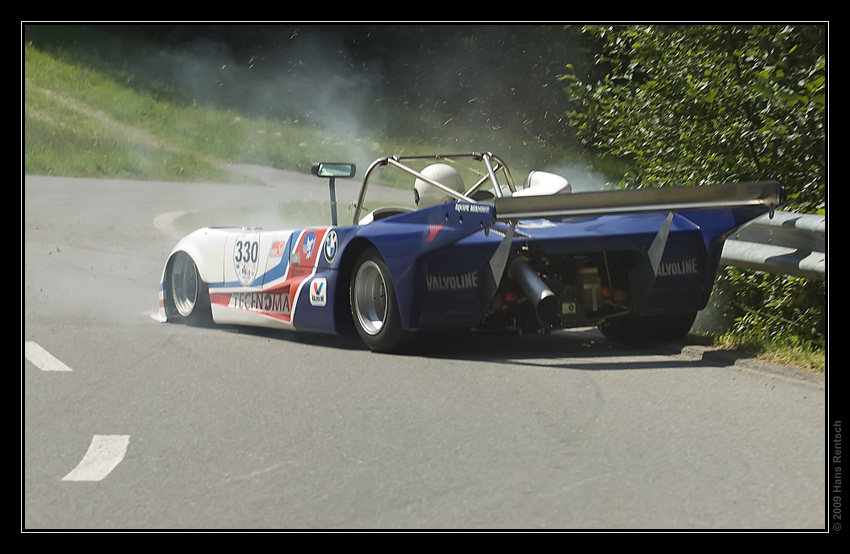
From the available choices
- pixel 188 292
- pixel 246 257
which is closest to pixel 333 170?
pixel 246 257

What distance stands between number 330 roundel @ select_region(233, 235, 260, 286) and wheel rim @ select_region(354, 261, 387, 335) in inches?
53.5

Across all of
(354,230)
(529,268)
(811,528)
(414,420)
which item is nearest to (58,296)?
(354,230)

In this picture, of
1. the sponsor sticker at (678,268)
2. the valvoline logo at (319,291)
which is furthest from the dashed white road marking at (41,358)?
the sponsor sticker at (678,268)

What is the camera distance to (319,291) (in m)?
8.42

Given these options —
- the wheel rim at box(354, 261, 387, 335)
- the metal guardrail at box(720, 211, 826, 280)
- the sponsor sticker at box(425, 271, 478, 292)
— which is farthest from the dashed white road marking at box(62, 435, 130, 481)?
the metal guardrail at box(720, 211, 826, 280)

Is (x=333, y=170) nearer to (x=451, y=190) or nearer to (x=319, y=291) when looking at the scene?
(x=451, y=190)

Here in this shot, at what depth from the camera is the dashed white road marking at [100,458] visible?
16.3 feet

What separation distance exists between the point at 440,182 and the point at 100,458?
4184 mm

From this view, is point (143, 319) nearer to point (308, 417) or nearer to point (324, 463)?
point (308, 417)

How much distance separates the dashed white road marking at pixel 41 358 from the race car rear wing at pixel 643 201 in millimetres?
2841

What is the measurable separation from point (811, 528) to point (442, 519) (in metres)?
1.19

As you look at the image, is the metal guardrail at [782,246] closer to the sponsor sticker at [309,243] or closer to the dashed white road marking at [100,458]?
the sponsor sticker at [309,243]

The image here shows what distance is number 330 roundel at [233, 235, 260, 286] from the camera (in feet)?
30.7

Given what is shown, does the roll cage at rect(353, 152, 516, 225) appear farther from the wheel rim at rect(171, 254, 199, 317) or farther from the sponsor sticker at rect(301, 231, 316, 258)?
the wheel rim at rect(171, 254, 199, 317)
